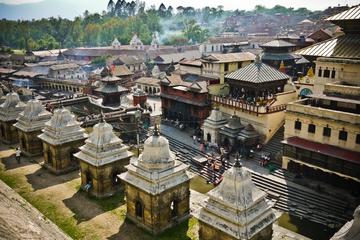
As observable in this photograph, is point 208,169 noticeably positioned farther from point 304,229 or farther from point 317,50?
point 317,50

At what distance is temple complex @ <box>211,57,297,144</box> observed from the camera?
3581 centimetres

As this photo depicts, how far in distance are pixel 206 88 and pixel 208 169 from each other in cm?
1284

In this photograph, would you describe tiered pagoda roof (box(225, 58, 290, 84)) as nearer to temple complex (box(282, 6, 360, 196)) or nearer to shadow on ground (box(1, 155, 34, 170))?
temple complex (box(282, 6, 360, 196))

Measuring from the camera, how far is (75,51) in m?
112

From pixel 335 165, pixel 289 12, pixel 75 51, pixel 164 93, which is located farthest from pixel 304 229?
pixel 289 12

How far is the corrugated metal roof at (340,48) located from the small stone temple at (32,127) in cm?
2781

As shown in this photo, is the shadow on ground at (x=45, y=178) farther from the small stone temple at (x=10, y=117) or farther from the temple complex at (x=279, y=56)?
the temple complex at (x=279, y=56)

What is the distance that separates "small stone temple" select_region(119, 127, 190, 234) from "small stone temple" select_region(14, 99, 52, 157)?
16.3 meters

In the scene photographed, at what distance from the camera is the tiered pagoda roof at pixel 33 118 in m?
35.5

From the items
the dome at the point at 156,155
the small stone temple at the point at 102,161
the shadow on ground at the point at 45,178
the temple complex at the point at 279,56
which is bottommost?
the shadow on ground at the point at 45,178

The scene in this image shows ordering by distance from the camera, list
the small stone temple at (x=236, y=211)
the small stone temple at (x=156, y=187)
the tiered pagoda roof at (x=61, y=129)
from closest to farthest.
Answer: the small stone temple at (x=236, y=211) → the small stone temple at (x=156, y=187) → the tiered pagoda roof at (x=61, y=129)

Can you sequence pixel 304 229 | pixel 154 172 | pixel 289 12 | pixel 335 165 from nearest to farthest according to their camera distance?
pixel 154 172 → pixel 304 229 → pixel 335 165 → pixel 289 12

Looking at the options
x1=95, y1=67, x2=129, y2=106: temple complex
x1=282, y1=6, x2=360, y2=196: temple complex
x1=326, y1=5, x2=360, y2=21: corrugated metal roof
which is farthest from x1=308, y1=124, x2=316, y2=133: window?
x1=95, y1=67, x2=129, y2=106: temple complex

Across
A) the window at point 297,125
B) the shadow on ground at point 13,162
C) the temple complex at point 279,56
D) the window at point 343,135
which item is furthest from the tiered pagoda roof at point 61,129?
the temple complex at point 279,56
